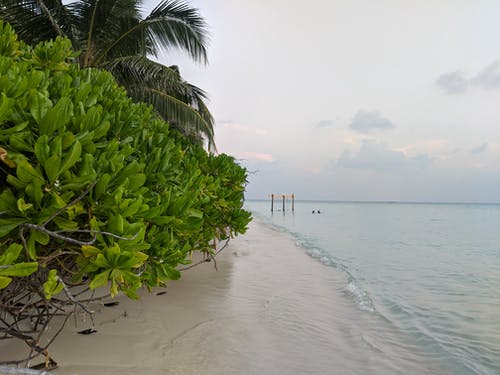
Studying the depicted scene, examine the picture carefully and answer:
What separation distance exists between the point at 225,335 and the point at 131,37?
755cm

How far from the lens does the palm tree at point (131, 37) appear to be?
7.50m

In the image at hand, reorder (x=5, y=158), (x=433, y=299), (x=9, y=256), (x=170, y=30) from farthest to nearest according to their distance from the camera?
(x=170, y=30) → (x=433, y=299) → (x=5, y=158) → (x=9, y=256)

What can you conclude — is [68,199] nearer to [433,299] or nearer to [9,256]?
[9,256]

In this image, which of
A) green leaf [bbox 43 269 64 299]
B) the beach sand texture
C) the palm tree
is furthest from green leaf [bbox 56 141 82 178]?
the palm tree

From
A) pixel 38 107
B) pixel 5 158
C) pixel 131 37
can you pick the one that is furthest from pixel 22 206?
pixel 131 37

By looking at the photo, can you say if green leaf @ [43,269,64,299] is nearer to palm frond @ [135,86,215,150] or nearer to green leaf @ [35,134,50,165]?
green leaf @ [35,134,50,165]

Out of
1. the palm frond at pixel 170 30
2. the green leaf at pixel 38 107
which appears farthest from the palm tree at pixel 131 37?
the green leaf at pixel 38 107

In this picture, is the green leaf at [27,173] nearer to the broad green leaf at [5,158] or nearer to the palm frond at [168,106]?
the broad green leaf at [5,158]

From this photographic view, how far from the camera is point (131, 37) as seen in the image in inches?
317

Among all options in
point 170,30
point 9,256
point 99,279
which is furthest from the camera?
point 170,30

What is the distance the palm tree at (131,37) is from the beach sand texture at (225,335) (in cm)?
483

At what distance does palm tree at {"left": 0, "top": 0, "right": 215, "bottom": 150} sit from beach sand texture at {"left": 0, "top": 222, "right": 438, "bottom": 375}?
4.83 metres

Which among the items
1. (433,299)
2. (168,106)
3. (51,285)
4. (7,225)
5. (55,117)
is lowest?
(433,299)

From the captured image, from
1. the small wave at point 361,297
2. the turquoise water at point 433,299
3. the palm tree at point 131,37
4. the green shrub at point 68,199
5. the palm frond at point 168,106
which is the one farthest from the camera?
the palm frond at point 168,106
